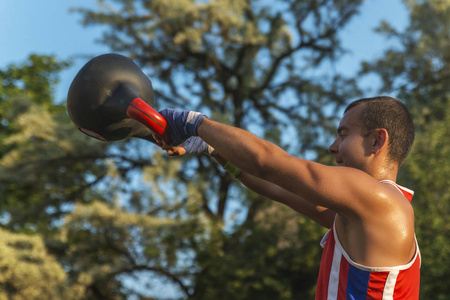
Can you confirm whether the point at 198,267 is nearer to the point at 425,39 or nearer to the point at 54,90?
the point at 425,39

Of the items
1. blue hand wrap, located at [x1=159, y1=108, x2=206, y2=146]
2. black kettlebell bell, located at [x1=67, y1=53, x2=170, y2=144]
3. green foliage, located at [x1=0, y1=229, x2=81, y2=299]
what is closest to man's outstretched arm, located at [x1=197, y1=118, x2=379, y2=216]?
blue hand wrap, located at [x1=159, y1=108, x2=206, y2=146]

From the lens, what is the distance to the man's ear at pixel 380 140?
1.78 metres

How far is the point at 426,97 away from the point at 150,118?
10.7 meters

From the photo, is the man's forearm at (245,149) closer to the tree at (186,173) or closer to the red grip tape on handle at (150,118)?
the red grip tape on handle at (150,118)

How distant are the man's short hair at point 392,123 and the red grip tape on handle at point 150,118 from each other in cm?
74

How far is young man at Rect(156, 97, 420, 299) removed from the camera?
1570 millimetres

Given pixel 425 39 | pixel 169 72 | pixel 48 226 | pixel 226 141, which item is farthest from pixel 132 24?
pixel 226 141

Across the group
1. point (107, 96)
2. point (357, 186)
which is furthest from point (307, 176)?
point (107, 96)

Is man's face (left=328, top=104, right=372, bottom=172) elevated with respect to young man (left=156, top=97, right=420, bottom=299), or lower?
elevated

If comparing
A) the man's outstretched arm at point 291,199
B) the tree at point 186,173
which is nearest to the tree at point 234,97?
the tree at point 186,173

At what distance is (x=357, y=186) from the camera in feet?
5.14

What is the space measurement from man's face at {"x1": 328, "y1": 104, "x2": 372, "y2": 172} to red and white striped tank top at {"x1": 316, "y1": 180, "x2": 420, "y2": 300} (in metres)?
0.12

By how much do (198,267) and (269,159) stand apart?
360 inches

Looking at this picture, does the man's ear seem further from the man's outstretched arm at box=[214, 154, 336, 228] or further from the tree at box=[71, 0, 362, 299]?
the tree at box=[71, 0, 362, 299]
